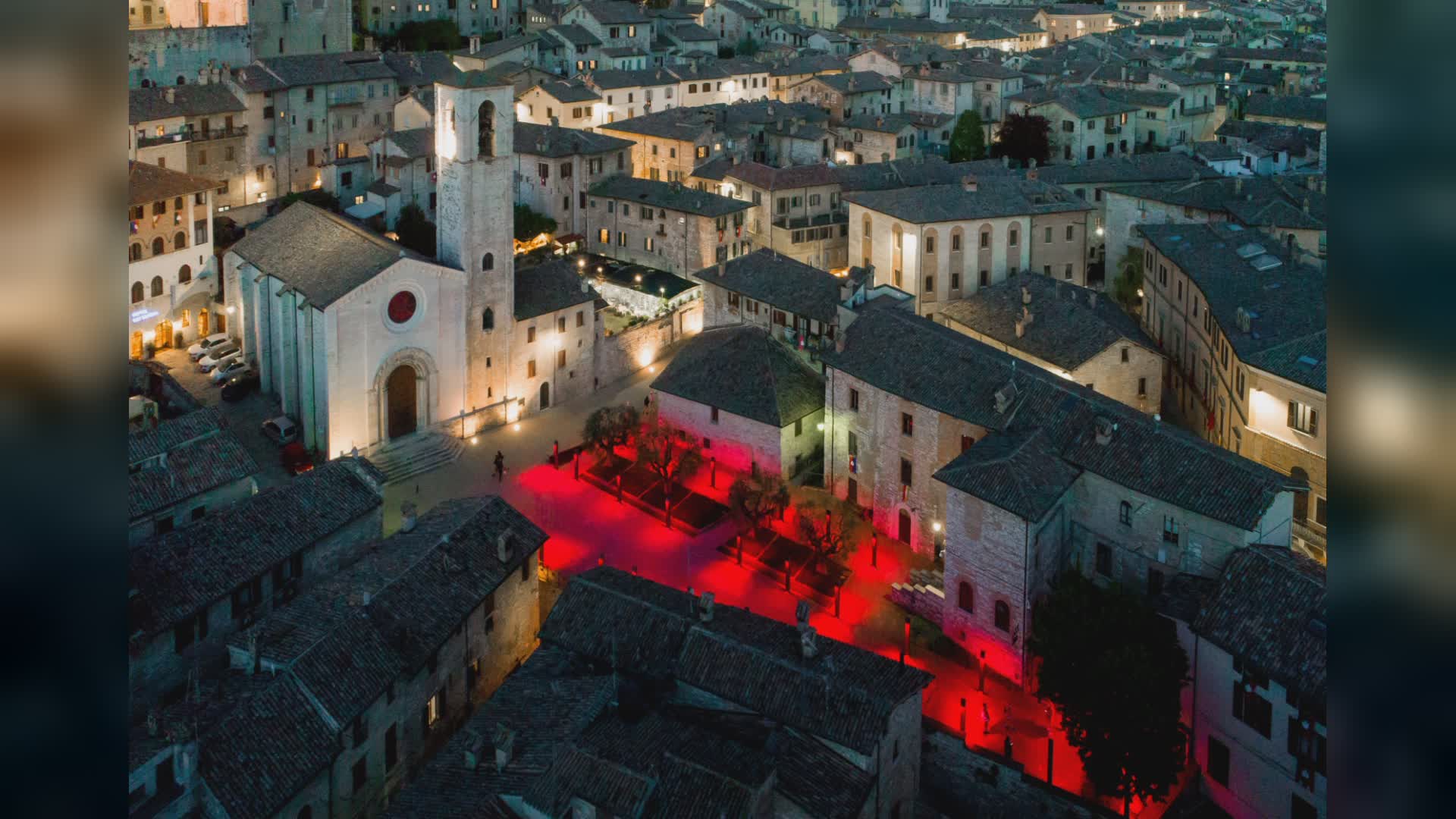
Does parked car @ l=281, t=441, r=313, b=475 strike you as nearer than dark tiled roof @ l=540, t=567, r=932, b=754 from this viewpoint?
No

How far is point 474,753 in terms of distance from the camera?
25.1m

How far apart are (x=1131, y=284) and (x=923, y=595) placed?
26.6m

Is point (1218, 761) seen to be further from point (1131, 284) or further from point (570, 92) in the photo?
point (570, 92)

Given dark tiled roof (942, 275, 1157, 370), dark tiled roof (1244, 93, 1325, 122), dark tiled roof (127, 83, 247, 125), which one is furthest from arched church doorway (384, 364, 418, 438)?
dark tiled roof (1244, 93, 1325, 122)

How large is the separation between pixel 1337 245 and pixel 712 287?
49.8 meters

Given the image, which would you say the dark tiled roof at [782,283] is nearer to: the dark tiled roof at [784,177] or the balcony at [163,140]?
the dark tiled roof at [784,177]

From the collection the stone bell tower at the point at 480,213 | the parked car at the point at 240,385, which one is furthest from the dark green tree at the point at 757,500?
the parked car at the point at 240,385

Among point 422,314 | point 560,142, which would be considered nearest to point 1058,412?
point 422,314

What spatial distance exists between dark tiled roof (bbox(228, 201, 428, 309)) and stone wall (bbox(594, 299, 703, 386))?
876cm

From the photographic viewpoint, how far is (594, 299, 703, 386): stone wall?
165 ft

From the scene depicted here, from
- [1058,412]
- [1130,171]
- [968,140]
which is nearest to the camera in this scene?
[1058,412]

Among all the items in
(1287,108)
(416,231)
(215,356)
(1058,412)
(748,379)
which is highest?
(1287,108)

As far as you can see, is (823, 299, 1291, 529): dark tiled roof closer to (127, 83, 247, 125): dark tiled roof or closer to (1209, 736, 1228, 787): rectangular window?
(1209, 736, 1228, 787): rectangular window

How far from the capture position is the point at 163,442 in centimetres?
3422
